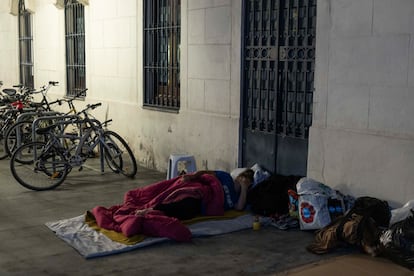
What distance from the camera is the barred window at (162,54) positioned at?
8.59m

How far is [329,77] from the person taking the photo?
6016 mm

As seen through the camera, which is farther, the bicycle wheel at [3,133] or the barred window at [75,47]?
the barred window at [75,47]

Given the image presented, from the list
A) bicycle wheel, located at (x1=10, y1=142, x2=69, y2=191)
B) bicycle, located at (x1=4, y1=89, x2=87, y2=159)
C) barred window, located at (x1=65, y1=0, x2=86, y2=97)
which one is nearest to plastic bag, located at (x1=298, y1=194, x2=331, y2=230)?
bicycle wheel, located at (x1=10, y1=142, x2=69, y2=191)

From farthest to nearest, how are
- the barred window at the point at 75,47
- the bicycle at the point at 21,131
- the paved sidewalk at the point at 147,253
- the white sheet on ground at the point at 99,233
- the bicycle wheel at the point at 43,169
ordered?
the barred window at the point at 75,47
the bicycle at the point at 21,131
the bicycle wheel at the point at 43,169
the white sheet on ground at the point at 99,233
the paved sidewalk at the point at 147,253

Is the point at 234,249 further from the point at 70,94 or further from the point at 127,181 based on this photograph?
the point at 70,94

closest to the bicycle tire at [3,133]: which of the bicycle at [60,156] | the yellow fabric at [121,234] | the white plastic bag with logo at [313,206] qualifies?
the bicycle at [60,156]

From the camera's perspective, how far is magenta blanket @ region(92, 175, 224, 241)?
5316 mm

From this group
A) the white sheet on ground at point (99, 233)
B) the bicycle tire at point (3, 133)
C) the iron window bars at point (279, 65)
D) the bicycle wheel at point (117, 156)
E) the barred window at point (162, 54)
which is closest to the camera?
the white sheet on ground at point (99, 233)

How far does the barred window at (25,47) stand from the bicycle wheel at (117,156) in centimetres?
670

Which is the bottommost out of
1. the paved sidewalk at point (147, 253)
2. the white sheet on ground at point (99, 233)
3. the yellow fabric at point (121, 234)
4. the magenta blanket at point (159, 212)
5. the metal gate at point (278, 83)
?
the paved sidewalk at point (147, 253)

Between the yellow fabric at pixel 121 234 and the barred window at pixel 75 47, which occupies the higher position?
the barred window at pixel 75 47

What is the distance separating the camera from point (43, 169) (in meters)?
7.47

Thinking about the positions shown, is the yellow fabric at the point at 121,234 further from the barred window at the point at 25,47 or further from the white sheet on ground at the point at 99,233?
the barred window at the point at 25,47

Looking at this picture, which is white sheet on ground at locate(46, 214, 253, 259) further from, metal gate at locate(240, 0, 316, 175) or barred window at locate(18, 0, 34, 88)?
barred window at locate(18, 0, 34, 88)
